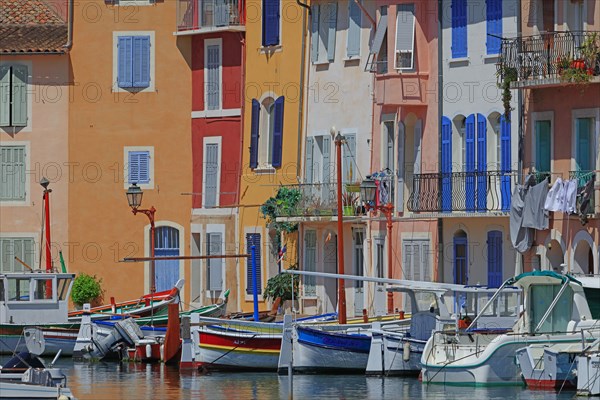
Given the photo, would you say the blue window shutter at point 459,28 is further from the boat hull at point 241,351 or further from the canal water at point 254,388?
the canal water at point 254,388

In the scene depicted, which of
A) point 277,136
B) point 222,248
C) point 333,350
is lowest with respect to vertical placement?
point 333,350

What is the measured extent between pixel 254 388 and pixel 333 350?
3.03m

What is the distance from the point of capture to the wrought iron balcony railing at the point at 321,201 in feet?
230

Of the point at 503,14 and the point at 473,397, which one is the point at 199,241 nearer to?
the point at 503,14

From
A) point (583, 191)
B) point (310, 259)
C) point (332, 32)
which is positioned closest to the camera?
point (583, 191)

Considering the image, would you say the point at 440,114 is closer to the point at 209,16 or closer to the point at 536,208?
the point at 536,208

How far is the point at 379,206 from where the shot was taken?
6550 cm

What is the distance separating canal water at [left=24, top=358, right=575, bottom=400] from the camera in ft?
171

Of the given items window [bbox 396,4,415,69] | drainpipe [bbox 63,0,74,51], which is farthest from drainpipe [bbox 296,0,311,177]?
drainpipe [bbox 63,0,74,51]

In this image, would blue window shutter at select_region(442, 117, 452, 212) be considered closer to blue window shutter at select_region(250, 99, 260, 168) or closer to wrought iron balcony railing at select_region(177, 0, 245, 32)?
blue window shutter at select_region(250, 99, 260, 168)

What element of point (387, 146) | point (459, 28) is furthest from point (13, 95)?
point (459, 28)

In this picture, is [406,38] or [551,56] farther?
[406,38]

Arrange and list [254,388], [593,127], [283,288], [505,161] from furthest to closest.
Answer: [283,288] < [505,161] < [593,127] < [254,388]

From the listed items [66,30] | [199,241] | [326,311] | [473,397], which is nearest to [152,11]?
[66,30]
